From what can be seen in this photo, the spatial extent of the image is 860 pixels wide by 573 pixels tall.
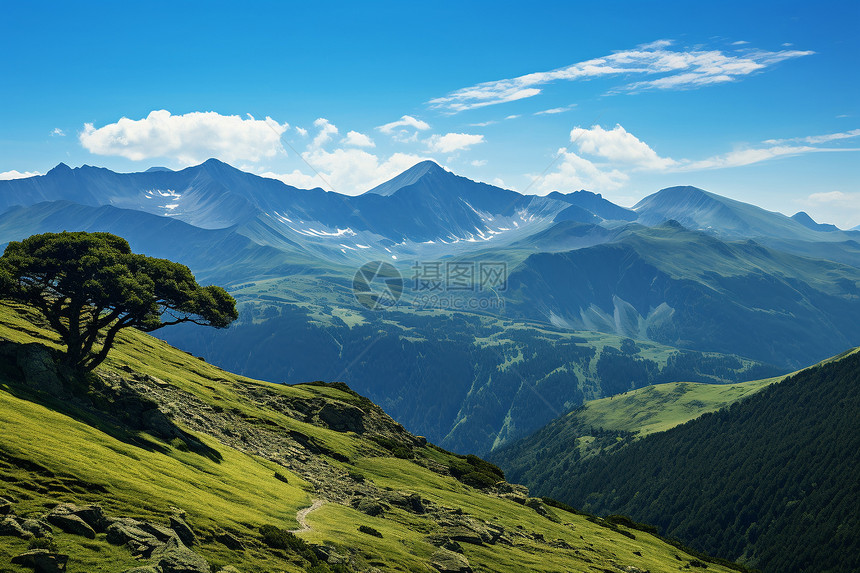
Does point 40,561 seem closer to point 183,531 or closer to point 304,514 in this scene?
point 183,531

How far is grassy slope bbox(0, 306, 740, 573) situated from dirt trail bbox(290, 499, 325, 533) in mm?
857

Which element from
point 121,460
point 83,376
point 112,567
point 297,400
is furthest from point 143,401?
point 297,400

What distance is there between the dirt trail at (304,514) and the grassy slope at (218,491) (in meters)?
0.86

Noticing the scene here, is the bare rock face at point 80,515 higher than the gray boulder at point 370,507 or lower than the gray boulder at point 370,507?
higher

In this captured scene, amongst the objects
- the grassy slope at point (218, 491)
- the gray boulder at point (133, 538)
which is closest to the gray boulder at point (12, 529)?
the grassy slope at point (218, 491)

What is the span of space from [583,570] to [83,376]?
59.8 meters

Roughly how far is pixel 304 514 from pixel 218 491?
8873 millimetres

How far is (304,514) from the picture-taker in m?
52.0

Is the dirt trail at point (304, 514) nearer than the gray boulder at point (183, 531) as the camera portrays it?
No

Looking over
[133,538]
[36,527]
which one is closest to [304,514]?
[133,538]

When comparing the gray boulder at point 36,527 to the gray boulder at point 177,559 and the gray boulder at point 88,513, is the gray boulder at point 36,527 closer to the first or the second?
the gray boulder at point 88,513

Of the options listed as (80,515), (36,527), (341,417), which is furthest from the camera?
(341,417)

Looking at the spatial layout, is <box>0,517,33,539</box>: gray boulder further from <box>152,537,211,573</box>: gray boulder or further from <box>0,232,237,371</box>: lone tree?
<box>0,232,237,371</box>: lone tree

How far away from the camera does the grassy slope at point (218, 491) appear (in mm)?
34234
